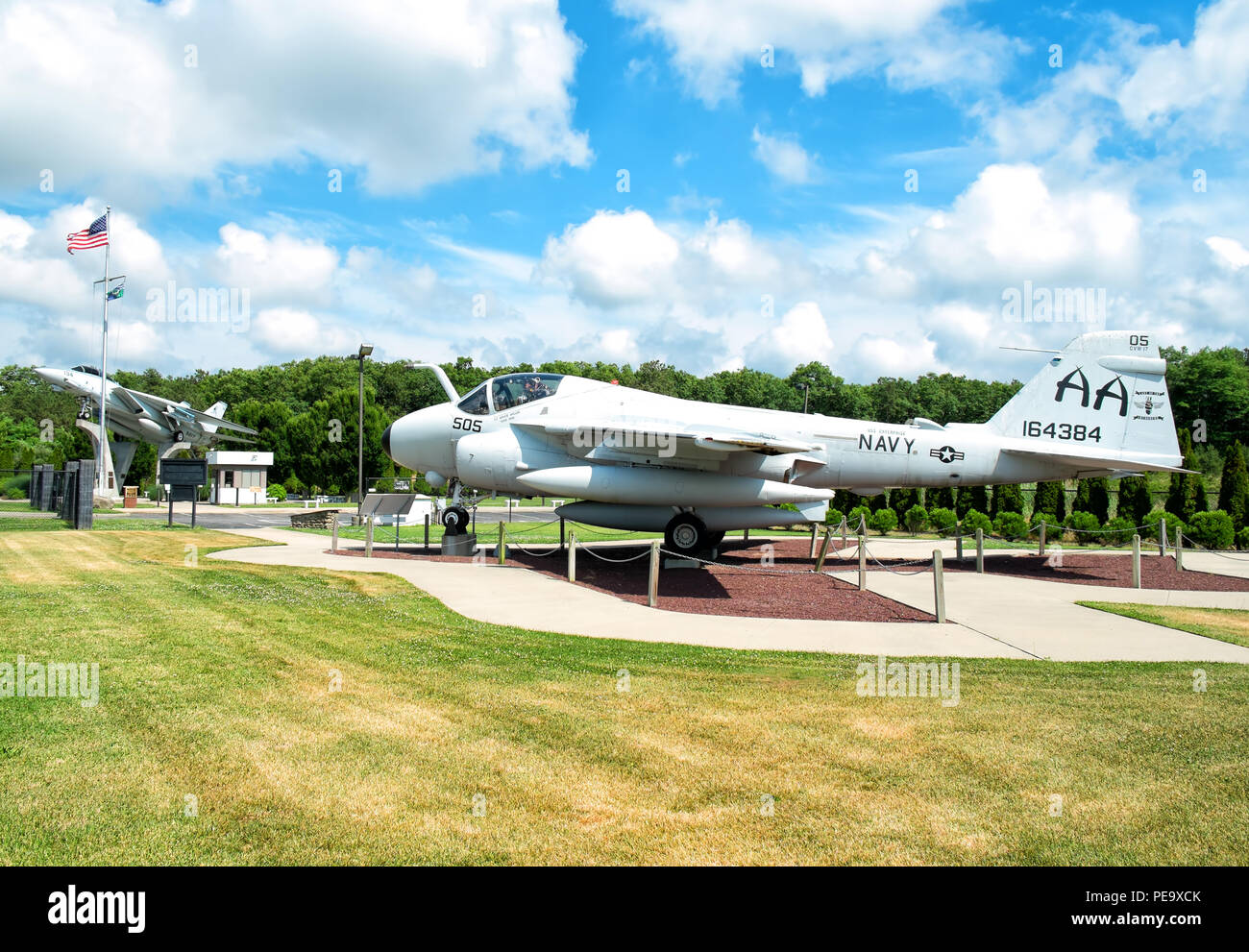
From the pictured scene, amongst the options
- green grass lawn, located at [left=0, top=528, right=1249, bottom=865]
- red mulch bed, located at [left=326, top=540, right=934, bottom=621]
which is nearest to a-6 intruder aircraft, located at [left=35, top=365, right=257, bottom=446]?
red mulch bed, located at [left=326, top=540, right=934, bottom=621]

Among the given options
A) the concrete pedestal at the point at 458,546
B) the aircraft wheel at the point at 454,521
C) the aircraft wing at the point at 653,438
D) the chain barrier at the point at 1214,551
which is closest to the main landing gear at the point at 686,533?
the aircraft wing at the point at 653,438

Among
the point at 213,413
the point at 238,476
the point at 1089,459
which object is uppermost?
the point at 213,413

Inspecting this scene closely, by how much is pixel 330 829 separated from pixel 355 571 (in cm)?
978

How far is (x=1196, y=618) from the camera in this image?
35.1 ft

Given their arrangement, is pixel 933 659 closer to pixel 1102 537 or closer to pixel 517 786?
pixel 517 786

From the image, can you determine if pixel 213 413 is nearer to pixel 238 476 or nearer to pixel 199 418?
pixel 199 418

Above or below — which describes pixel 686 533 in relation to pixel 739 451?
below

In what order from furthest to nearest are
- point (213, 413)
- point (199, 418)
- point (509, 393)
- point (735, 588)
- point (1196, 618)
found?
point (213, 413) < point (199, 418) < point (509, 393) < point (735, 588) < point (1196, 618)

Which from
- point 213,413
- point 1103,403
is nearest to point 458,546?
point 1103,403

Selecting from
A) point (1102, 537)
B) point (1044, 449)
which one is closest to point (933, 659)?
point (1044, 449)

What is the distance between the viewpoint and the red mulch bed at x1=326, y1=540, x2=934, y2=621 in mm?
10820

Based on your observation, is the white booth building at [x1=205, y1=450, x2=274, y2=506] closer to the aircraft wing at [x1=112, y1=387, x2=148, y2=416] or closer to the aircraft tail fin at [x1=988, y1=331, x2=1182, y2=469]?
the aircraft wing at [x1=112, y1=387, x2=148, y2=416]

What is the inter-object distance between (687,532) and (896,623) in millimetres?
5683

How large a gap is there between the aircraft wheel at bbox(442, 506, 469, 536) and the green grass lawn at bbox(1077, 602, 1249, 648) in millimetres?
12039
